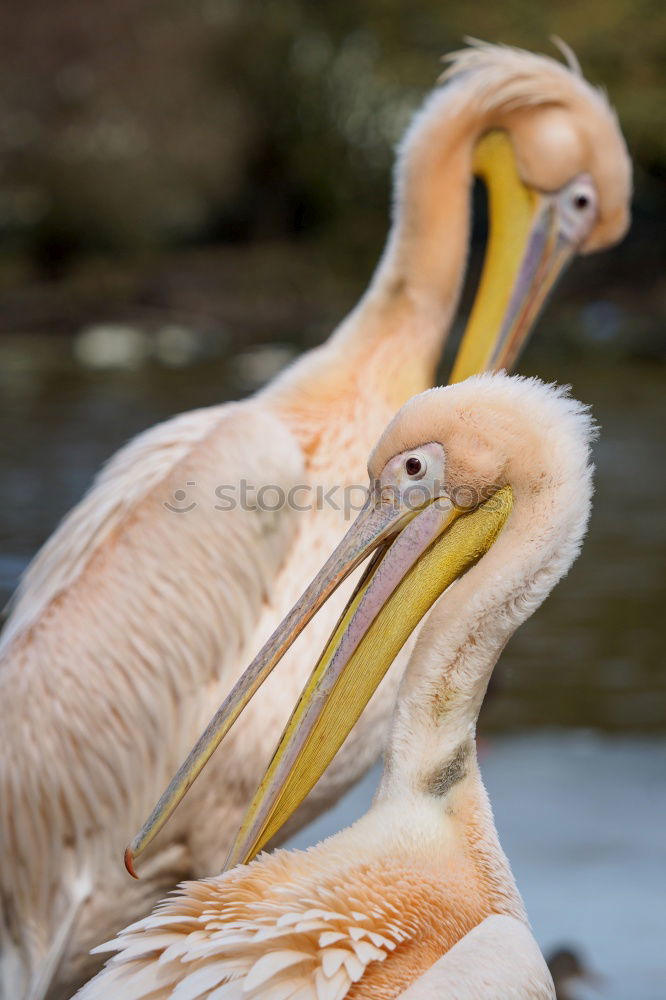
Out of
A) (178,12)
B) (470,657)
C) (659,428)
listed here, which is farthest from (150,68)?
(470,657)

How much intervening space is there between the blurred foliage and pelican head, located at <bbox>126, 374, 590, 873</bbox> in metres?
10.9

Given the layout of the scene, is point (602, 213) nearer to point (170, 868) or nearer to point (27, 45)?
point (170, 868)

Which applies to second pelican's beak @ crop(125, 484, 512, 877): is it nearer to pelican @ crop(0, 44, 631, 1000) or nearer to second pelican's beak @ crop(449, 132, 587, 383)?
pelican @ crop(0, 44, 631, 1000)

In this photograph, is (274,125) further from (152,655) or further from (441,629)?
A: (441,629)

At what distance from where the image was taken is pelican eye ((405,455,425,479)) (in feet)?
6.26

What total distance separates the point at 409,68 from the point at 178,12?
408 centimetres

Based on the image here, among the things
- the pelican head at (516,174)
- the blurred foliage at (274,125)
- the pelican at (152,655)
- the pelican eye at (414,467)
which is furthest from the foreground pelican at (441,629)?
the blurred foliage at (274,125)

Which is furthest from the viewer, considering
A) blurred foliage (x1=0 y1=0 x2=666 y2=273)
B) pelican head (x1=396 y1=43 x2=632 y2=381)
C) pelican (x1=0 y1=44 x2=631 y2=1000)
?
blurred foliage (x1=0 y1=0 x2=666 y2=273)

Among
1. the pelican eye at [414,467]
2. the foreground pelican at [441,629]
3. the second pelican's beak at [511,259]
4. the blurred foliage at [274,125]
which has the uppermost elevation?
the blurred foliage at [274,125]

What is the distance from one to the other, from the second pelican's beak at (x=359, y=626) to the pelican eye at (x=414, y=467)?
39mm

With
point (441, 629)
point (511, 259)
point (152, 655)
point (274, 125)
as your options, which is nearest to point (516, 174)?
point (511, 259)

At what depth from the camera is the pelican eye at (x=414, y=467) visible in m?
1.91

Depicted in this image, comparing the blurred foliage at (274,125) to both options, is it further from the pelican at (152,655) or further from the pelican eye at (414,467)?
the pelican eye at (414,467)

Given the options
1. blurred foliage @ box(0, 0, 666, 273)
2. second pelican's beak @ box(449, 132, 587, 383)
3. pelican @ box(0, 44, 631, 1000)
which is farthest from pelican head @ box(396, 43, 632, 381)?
blurred foliage @ box(0, 0, 666, 273)
